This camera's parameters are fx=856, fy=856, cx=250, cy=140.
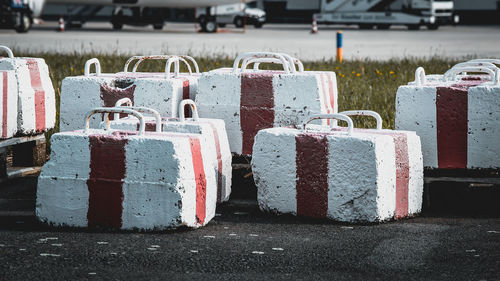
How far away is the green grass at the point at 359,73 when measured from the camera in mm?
10188

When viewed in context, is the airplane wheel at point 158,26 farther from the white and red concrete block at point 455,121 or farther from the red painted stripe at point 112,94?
the white and red concrete block at point 455,121

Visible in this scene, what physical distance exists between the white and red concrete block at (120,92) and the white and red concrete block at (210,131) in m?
0.48

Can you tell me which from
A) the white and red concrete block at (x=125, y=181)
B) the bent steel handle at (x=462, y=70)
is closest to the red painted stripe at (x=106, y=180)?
the white and red concrete block at (x=125, y=181)

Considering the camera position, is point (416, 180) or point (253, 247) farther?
point (416, 180)

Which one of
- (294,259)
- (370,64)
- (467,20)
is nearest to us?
(294,259)

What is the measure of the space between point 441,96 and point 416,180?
707 millimetres

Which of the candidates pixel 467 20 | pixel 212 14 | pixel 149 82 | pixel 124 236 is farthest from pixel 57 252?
pixel 467 20

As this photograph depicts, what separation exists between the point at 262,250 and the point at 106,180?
3.64 feet

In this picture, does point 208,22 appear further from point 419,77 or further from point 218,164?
point 218,164

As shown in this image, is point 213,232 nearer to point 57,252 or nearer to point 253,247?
point 253,247

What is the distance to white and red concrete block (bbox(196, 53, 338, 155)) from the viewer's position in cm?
632

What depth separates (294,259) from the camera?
4500 millimetres

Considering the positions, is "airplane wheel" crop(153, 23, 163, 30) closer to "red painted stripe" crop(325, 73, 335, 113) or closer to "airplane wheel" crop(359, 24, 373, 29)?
"airplane wheel" crop(359, 24, 373, 29)

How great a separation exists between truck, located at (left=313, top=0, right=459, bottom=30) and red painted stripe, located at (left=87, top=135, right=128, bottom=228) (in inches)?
1317
